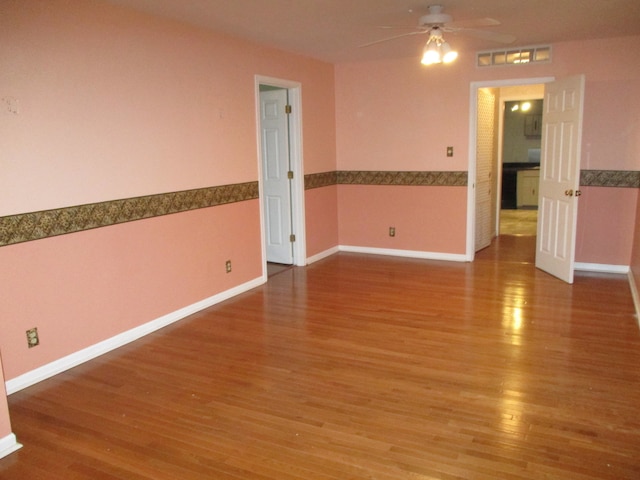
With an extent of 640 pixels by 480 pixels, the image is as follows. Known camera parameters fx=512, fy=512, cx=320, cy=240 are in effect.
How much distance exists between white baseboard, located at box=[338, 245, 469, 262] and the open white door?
979mm

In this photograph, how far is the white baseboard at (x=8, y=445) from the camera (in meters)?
2.48

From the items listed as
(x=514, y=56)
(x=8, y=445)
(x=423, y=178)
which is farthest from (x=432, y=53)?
(x=8, y=445)

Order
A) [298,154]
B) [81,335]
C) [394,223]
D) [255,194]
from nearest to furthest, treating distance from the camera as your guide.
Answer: [81,335]
[255,194]
[298,154]
[394,223]

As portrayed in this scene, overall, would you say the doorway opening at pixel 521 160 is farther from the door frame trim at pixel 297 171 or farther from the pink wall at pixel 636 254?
the door frame trim at pixel 297 171

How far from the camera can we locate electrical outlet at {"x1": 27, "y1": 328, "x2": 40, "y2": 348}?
321cm

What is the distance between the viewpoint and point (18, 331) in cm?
314

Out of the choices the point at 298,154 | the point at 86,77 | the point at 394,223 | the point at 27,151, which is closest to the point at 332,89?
the point at 298,154

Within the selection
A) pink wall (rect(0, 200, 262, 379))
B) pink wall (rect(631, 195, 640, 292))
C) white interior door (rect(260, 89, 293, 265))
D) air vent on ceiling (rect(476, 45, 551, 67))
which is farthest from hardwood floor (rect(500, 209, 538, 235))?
pink wall (rect(0, 200, 262, 379))

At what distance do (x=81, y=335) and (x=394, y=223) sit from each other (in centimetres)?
410

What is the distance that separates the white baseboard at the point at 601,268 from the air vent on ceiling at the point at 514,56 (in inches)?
89.1

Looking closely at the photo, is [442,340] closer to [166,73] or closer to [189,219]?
[189,219]

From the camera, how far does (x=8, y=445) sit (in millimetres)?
2504

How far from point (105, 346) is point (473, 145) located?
4.49 meters

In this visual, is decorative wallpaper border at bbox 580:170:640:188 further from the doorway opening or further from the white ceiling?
the doorway opening
